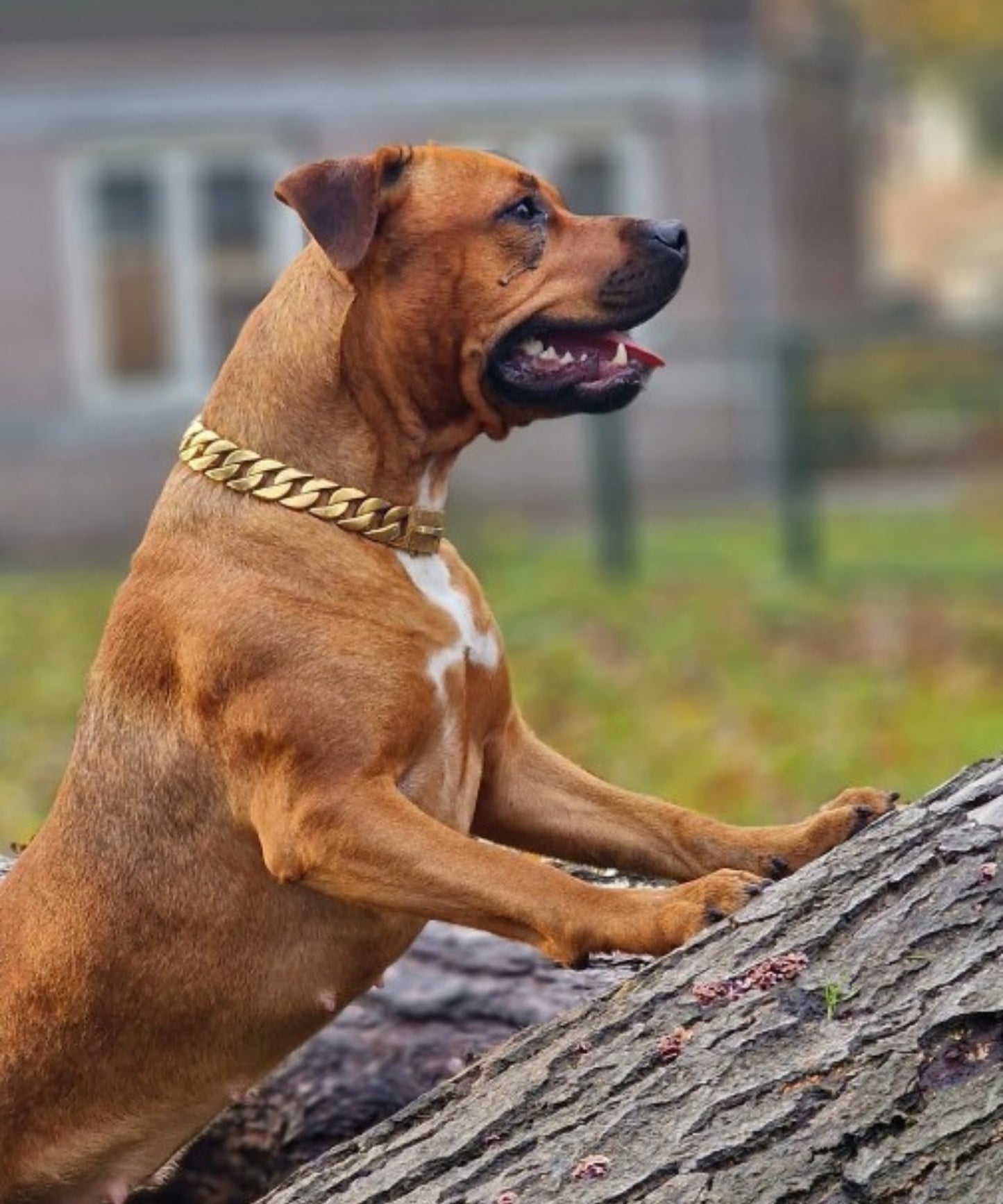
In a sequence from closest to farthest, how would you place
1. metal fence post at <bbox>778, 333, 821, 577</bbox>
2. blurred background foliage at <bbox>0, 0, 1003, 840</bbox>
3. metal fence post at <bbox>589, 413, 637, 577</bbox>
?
blurred background foliage at <bbox>0, 0, 1003, 840</bbox> < metal fence post at <bbox>778, 333, 821, 577</bbox> < metal fence post at <bbox>589, 413, 637, 577</bbox>

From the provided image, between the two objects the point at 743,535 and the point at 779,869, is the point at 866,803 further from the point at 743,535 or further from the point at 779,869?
the point at 743,535

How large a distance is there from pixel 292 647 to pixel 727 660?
737 cm

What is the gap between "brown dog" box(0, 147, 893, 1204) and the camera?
3645mm

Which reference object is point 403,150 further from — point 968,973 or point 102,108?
point 102,108

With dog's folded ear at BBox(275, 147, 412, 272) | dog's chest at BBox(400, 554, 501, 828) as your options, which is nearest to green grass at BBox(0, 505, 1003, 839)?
dog's chest at BBox(400, 554, 501, 828)

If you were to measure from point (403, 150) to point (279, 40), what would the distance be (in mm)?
15414

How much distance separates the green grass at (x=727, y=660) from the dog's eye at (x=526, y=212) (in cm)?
387

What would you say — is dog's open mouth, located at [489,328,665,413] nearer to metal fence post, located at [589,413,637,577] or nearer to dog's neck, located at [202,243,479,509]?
dog's neck, located at [202,243,479,509]

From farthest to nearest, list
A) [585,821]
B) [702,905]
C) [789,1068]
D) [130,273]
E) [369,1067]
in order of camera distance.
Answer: [130,273]
[369,1067]
[585,821]
[702,905]
[789,1068]

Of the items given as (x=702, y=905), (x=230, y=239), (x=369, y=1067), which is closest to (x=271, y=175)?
(x=230, y=239)

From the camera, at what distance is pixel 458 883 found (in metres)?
3.38

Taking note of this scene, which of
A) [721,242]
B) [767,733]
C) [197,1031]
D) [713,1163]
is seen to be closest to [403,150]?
[197,1031]

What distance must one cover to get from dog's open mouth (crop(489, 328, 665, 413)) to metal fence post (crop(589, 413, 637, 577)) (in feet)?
33.8

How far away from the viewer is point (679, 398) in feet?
63.0
